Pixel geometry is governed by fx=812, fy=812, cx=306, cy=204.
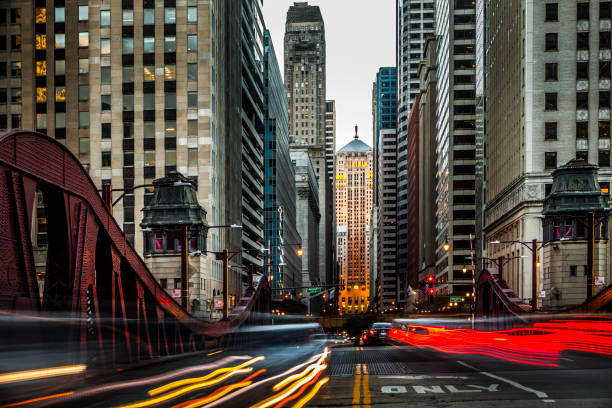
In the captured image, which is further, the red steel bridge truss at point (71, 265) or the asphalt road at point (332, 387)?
the red steel bridge truss at point (71, 265)

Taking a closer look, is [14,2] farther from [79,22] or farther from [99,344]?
[99,344]

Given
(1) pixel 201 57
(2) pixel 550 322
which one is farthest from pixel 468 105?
(2) pixel 550 322

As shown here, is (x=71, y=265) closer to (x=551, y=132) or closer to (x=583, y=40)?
(x=551, y=132)

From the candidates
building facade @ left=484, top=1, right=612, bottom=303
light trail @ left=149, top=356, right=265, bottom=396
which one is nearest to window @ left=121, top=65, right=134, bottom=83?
building facade @ left=484, top=1, right=612, bottom=303

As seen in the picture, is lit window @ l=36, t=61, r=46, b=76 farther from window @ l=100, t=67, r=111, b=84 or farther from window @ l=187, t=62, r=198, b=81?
window @ l=187, t=62, r=198, b=81

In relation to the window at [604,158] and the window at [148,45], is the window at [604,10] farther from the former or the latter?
the window at [148,45]

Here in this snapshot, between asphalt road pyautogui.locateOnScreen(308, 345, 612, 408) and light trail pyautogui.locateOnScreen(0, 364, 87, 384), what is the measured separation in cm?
440

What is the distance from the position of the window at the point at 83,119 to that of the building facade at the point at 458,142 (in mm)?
78727

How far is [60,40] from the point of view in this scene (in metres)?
80.8

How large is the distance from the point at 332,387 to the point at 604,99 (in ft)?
271

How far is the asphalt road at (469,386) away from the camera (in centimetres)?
1430

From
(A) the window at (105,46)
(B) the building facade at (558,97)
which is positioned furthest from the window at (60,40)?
(B) the building facade at (558,97)

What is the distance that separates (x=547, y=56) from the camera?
93250 millimetres

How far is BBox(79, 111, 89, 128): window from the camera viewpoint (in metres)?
79.8
